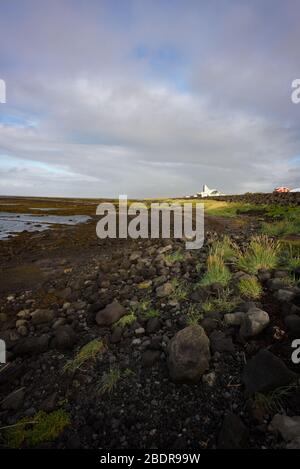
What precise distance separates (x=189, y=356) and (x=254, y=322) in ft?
4.08

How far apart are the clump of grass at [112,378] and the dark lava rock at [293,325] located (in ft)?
8.24

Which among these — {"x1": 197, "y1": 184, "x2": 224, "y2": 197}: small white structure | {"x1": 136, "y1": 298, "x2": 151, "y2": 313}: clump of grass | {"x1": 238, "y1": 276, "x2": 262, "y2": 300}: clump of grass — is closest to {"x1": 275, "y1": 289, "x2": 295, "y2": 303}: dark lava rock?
{"x1": 238, "y1": 276, "x2": 262, "y2": 300}: clump of grass

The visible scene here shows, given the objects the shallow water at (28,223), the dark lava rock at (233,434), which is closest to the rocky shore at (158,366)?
the dark lava rock at (233,434)

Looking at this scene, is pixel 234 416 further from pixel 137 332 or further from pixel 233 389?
pixel 137 332

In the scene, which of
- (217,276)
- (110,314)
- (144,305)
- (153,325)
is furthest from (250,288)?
(110,314)

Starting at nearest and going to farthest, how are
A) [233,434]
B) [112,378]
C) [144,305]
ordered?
→ [233,434] → [112,378] → [144,305]

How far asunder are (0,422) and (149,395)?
1959 mm

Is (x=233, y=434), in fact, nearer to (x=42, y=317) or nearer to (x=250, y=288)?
(x=250, y=288)

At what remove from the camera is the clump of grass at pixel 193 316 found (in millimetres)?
5168

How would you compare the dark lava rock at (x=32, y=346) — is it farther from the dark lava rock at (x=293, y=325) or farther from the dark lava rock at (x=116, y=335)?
the dark lava rock at (x=293, y=325)

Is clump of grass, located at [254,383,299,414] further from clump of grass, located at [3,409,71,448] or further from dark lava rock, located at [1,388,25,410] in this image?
dark lava rock, located at [1,388,25,410]

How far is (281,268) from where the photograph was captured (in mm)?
6750

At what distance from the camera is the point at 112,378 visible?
4.21 m

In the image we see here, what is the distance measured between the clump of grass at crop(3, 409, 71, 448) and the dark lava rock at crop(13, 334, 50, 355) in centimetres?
161
